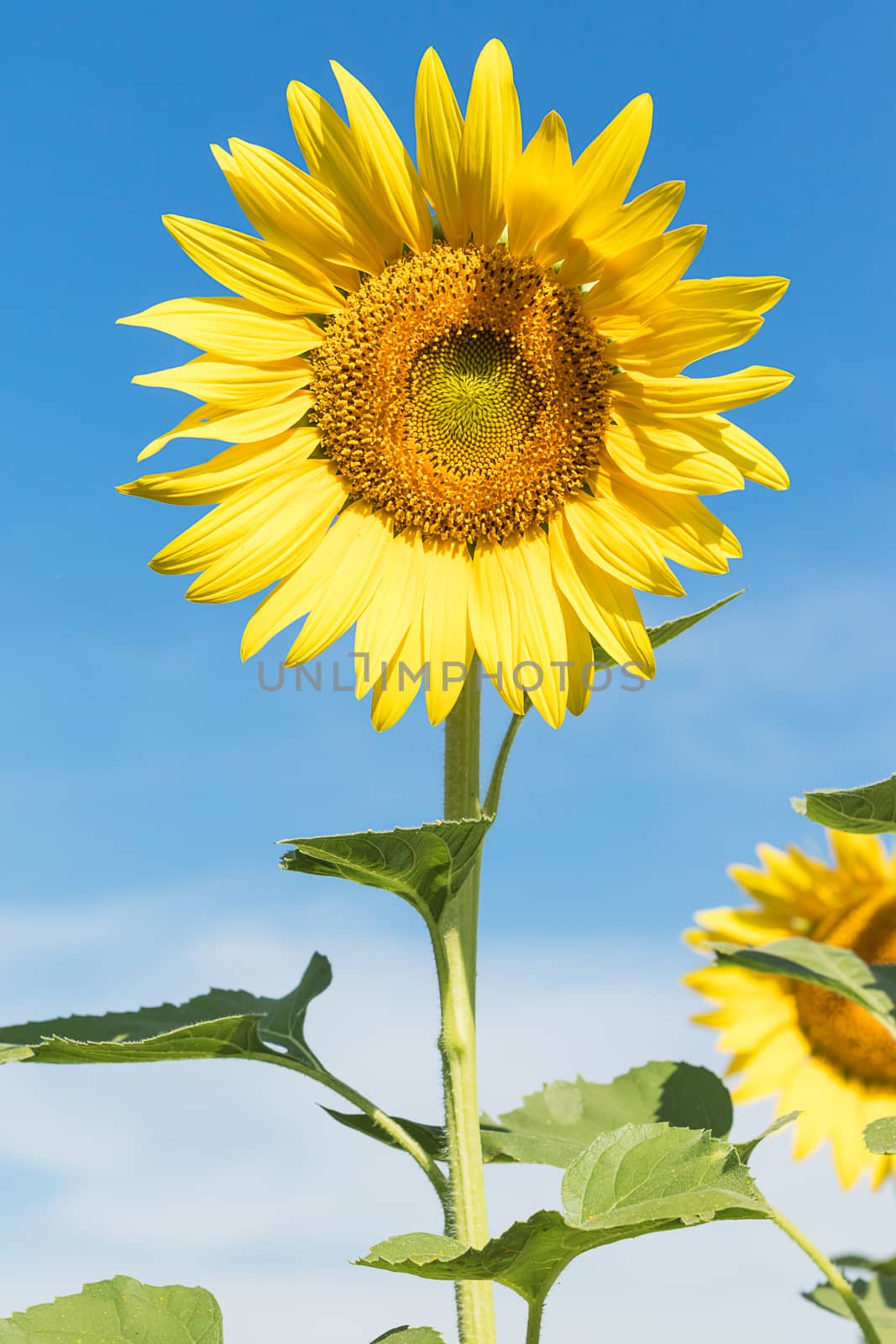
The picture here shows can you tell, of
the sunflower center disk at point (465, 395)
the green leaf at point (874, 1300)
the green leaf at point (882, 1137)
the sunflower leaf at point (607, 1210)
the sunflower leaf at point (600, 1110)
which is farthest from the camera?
the green leaf at point (874, 1300)

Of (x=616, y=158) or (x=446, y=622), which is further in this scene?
(x=446, y=622)

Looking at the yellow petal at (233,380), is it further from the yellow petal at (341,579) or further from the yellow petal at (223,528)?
the yellow petal at (341,579)

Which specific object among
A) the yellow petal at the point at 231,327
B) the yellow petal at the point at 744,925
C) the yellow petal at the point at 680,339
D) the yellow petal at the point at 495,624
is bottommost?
the yellow petal at the point at 744,925

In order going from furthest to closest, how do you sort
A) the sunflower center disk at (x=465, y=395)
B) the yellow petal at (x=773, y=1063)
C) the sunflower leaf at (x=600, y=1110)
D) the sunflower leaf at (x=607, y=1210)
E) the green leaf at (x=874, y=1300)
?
the yellow petal at (x=773, y=1063)
the green leaf at (x=874, y=1300)
the sunflower leaf at (x=600, y=1110)
the sunflower center disk at (x=465, y=395)
the sunflower leaf at (x=607, y=1210)

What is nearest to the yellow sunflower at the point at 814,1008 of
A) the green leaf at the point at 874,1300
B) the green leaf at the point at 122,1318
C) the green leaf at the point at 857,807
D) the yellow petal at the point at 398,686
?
the green leaf at the point at 874,1300

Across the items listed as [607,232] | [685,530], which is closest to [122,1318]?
[685,530]

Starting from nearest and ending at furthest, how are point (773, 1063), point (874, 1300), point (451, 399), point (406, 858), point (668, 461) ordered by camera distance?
1. point (406, 858)
2. point (668, 461)
3. point (451, 399)
4. point (874, 1300)
5. point (773, 1063)

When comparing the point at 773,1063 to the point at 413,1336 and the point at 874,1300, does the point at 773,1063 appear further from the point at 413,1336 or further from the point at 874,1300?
the point at 413,1336
